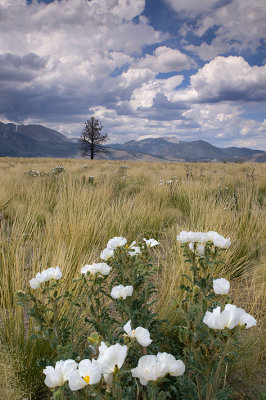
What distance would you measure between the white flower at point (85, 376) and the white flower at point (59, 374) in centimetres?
6

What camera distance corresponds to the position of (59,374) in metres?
0.73

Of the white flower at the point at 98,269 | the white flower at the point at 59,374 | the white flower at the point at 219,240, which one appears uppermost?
the white flower at the point at 219,240

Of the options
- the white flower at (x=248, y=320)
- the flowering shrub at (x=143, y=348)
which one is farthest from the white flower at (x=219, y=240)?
the white flower at (x=248, y=320)

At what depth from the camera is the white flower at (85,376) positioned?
2.12ft

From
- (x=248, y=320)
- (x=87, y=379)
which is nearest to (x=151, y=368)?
(x=87, y=379)

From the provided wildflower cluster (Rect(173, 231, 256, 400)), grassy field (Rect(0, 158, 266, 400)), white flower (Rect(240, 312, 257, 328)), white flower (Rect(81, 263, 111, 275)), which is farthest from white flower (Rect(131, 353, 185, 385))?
grassy field (Rect(0, 158, 266, 400))

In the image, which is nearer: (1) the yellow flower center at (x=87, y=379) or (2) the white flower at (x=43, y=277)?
(1) the yellow flower center at (x=87, y=379)

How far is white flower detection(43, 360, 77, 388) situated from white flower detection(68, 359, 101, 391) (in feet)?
0.18

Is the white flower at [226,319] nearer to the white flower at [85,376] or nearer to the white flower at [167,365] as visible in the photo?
the white flower at [167,365]

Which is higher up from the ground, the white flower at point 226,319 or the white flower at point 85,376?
the white flower at point 226,319

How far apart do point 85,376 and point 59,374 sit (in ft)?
0.35

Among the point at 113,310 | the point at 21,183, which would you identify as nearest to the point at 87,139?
the point at 21,183

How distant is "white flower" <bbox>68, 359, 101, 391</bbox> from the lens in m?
0.65

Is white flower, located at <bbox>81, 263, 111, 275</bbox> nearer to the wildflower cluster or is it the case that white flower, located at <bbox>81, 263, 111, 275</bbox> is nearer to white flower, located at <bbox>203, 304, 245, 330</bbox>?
the wildflower cluster
